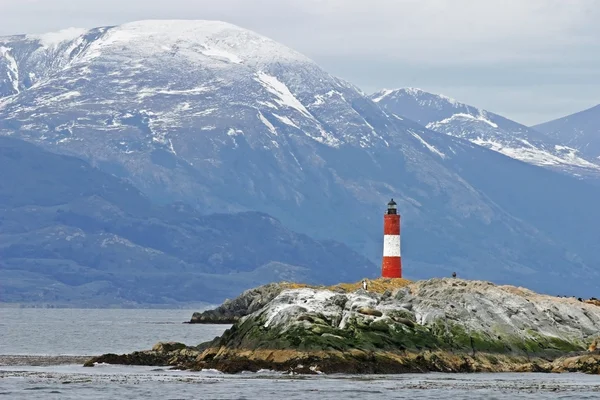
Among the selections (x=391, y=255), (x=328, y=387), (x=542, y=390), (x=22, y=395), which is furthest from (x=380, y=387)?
(x=391, y=255)

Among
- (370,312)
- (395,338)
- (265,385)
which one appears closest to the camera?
(265,385)

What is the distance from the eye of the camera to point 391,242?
148 m

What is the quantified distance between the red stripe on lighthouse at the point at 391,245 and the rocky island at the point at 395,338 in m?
38.9

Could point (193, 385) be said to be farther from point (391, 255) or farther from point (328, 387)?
point (391, 255)

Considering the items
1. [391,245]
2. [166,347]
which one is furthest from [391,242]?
[166,347]

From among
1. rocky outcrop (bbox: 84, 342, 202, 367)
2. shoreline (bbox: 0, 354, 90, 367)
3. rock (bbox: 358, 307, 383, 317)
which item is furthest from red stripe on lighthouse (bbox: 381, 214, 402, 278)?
rock (bbox: 358, 307, 383, 317)

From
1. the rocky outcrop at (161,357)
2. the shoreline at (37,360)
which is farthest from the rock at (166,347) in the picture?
the shoreline at (37,360)

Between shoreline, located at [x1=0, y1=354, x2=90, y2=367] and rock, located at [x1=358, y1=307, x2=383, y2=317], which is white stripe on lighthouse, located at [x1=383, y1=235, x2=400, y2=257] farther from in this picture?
rock, located at [x1=358, y1=307, x2=383, y2=317]

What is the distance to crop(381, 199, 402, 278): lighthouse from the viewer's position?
14662 centimetres

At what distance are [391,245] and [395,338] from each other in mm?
55214

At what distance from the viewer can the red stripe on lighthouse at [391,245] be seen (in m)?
147

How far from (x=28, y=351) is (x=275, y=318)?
39.8m

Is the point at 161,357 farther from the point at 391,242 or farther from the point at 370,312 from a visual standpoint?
the point at 391,242

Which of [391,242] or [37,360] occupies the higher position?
[391,242]
